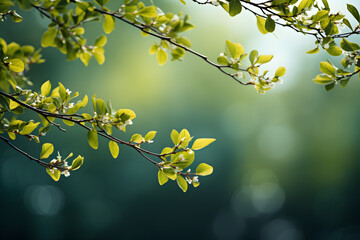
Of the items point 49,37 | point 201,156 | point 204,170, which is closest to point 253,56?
point 204,170

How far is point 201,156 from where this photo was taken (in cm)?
1077

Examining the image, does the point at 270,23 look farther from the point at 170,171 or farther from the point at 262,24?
the point at 170,171

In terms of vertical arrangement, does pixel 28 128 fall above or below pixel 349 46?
below

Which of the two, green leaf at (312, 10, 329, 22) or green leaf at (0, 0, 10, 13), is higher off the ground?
green leaf at (312, 10, 329, 22)

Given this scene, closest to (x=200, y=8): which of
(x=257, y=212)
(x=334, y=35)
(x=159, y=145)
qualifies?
(x=159, y=145)

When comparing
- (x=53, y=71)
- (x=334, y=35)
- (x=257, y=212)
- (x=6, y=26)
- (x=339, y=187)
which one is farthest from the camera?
(x=257, y=212)

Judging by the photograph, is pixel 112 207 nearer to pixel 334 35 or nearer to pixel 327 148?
pixel 327 148

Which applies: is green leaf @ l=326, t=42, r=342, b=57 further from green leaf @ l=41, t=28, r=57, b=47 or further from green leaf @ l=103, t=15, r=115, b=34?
green leaf @ l=41, t=28, r=57, b=47

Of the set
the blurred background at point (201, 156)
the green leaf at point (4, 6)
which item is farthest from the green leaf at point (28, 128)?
the blurred background at point (201, 156)

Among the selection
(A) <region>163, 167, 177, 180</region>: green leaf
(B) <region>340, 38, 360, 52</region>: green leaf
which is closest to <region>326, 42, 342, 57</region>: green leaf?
(B) <region>340, 38, 360, 52</region>: green leaf

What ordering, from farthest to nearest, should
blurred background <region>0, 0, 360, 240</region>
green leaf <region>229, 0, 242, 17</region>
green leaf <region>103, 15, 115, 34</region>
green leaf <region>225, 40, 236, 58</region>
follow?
blurred background <region>0, 0, 360, 240</region> < green leaf <region>103, 15, 115, 34</region> < green leaf <region>225, 40, 236, 58</region> < green leaf <region>229, 0, 242, 17</region>

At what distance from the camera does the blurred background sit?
1052 cm

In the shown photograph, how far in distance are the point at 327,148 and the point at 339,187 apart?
55.6 inches

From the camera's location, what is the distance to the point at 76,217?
34.8 feet
